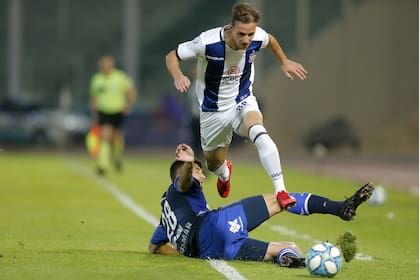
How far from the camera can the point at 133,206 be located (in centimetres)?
1709

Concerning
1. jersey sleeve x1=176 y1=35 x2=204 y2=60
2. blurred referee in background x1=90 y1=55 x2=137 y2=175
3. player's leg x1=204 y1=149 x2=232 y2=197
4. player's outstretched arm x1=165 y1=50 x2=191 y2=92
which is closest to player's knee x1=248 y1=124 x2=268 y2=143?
player's outstretched arm x1=165 y1=50 x2=191 y2=92

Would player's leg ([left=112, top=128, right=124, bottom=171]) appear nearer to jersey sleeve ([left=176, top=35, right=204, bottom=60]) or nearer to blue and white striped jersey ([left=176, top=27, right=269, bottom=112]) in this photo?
blue and white striped jersey ([left=176, top=27, right=269, bottom=112])

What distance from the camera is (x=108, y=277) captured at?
923 centimetres

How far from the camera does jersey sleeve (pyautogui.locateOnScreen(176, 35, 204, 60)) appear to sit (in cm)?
1179

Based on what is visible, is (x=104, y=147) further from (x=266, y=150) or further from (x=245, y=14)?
(x=245, y=14)

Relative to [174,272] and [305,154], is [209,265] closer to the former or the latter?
[174,272]

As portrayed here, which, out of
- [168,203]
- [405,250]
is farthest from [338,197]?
[168,203]

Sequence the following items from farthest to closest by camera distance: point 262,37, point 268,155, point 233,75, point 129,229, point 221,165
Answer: point 129,229, point 221,165, point 233,75, point 262,37, point 268,155

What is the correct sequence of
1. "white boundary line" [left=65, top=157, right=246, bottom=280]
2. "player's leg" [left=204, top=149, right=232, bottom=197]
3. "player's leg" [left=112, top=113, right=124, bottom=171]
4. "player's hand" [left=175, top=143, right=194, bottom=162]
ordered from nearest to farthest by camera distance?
"white boundary line" [left=65, top=157, right=246, bottom=280]
"player's hand" [left=175, top=143, right=194, bottom=162]
"player's leg" [left=204, top=149, right=232, bottom=197]
"player's leg" [left=112, top=113, right=124, bottom=171]

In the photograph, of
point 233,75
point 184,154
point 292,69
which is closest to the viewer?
point 184,154

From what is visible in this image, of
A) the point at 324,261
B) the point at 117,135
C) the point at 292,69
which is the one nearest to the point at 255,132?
the point at 292,69

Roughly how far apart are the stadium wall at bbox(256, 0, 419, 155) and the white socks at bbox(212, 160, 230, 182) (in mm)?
31826

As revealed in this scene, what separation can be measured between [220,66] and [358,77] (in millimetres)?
34667

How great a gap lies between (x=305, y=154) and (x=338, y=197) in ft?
69.0
